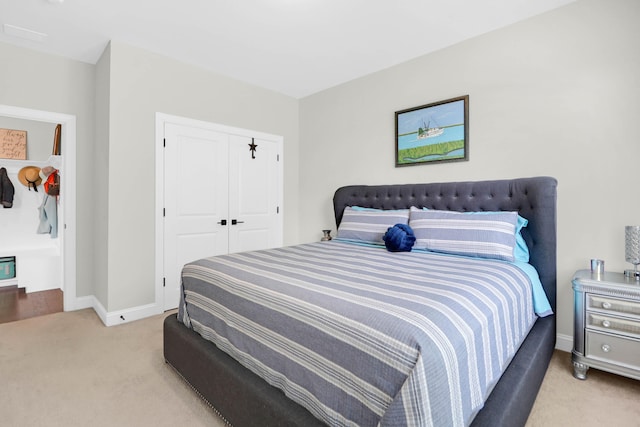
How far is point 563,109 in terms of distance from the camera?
2.41 m

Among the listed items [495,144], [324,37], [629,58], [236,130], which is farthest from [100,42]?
[629,58]

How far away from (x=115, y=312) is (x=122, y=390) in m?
1.29

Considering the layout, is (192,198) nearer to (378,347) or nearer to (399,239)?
(399,239)

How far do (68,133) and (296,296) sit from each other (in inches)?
132

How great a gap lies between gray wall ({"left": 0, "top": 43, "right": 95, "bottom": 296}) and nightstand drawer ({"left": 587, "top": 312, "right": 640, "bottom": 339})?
4.40 m

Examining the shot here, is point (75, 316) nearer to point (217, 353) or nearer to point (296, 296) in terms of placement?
point (217, 353)

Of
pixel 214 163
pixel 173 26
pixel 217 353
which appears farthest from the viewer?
pixel 214 163

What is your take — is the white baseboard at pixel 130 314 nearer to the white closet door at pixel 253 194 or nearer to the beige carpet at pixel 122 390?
the beige carpet at pixel 122 390

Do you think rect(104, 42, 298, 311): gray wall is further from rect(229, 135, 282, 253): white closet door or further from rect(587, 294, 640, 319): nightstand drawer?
rect(587, 294, 640, 319): nightstand drawer

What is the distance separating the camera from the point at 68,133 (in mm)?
3230

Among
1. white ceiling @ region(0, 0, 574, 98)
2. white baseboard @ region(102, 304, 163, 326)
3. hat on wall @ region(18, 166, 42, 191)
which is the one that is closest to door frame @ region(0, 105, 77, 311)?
white baseboard @ region(102, 304, 163, 326)

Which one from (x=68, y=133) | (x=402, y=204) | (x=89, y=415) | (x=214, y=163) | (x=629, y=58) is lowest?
(x=89, y=415)

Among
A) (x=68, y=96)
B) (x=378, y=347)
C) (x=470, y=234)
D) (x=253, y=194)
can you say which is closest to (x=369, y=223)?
(x=470, y=234)

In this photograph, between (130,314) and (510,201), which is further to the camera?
(130,314)
